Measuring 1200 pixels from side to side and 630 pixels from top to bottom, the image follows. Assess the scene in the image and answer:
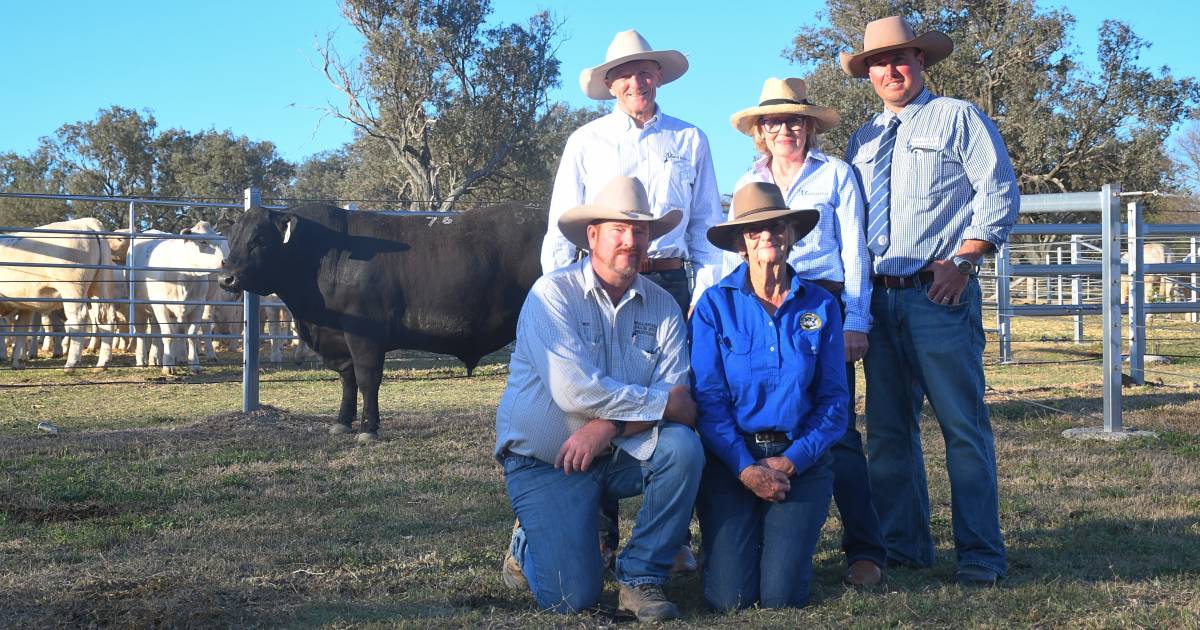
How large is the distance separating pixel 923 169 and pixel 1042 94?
23033mm

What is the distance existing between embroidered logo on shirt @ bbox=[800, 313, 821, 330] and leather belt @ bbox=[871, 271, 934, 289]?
52 centimetres

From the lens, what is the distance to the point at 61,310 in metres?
16.7

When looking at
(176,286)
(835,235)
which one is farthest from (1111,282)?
(176,286)

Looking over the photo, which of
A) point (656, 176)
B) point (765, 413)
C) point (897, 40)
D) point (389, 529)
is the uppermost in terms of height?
point (897, 40)

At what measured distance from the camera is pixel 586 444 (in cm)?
387

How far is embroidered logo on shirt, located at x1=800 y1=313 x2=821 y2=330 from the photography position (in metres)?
3.98

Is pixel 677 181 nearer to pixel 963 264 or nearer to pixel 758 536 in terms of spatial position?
pixel 963 264

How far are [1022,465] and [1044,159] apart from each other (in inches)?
816

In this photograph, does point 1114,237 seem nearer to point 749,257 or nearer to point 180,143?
point 749,257

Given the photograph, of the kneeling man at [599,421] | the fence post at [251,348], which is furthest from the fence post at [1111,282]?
the fence post at [251,348]

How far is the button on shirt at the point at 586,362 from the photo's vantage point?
3.88m

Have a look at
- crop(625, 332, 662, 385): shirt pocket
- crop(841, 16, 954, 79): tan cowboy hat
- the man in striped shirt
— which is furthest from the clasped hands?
crop(841, 16, 954, 79): tan cowboy hat

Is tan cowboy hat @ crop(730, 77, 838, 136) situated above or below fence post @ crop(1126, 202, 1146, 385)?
above

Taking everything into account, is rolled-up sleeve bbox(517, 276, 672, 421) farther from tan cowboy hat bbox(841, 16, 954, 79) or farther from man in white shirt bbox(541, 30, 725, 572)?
tan cowboy hat bbox(841, 16, 954, 79)
